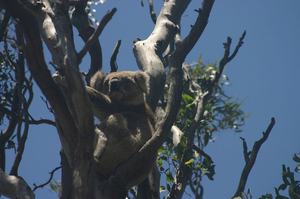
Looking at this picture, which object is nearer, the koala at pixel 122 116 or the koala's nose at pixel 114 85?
the koala at pixel 122 116

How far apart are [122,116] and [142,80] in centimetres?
47

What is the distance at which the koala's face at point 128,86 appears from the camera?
9.57 feet

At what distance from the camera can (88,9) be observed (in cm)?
502

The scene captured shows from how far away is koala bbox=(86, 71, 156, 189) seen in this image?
247 centimetres

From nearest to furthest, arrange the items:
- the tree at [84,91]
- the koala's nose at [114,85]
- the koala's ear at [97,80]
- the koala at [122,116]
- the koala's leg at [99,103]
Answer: the tree at [84,91]
the koala at [122,116]
the koala's leg at [99,103]
the koala's nose at [114,85]
the koala's ear at [97,80]

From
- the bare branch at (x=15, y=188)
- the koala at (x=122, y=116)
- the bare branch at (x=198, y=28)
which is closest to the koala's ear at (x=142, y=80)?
the koala at (x=122, y=116)

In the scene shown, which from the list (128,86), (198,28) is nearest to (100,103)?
(128,86)

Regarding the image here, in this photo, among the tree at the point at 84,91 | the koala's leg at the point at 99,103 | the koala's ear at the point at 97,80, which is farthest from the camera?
the koala's ear at the point at 97,80

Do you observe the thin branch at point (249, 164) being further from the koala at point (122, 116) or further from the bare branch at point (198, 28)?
the bare branch at point (198, 28)

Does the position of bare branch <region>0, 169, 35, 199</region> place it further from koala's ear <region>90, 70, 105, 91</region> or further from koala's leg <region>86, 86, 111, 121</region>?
koala's ear <region>90, 70, 105, 91</region>

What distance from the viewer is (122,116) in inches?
106

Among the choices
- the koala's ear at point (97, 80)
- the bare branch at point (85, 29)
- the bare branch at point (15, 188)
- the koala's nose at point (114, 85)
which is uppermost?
A: the bare branch at point (85, 29)

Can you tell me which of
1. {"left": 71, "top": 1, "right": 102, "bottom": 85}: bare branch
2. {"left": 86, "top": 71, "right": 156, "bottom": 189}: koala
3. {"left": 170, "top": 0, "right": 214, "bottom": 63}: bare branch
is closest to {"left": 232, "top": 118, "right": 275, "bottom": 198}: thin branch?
{"left": 86, "top": 71, "right": 156, "bottom": 189}: koala

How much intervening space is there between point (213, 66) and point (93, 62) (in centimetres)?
272
